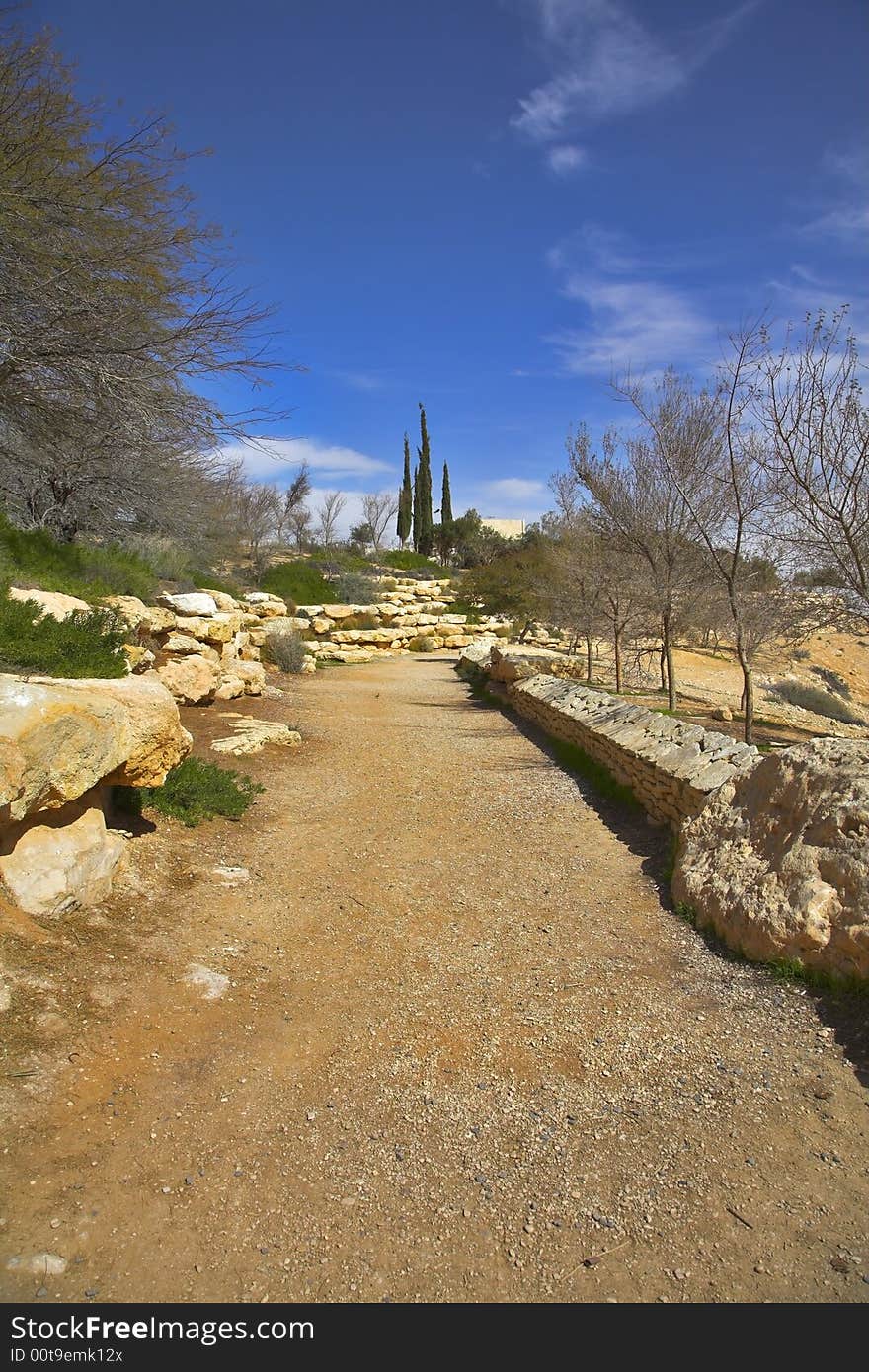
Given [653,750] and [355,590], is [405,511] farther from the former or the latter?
[653,750]

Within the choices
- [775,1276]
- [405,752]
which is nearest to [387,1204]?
[775,1276]

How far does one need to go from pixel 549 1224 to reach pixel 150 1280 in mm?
1260

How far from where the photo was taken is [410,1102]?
320cm

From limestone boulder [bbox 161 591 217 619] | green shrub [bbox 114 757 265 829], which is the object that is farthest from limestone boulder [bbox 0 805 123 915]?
limestone boulder [bbox 161 591 217 619]

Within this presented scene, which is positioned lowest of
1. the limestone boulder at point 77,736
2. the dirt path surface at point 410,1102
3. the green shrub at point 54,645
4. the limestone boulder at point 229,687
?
the dirt path surface at point 410,1102

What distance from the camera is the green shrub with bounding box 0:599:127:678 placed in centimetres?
515

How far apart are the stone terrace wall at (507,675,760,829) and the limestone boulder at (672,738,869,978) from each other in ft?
1.53

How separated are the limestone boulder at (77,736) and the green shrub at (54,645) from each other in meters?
0.79

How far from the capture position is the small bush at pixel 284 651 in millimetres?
17359

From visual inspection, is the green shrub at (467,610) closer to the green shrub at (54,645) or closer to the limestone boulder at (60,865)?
the green shrub at (54,645)

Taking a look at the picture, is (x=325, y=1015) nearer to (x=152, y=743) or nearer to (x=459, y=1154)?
(x=459, y=1154)

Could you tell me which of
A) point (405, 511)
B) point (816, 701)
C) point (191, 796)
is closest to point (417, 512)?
point (405, 511)

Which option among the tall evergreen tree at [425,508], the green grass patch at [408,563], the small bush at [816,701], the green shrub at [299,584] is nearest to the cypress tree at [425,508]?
the tall evergreen tree at [425,508]

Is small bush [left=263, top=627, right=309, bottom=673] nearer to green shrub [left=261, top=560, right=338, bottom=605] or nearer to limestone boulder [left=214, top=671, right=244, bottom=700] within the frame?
limestone boulder [left=214, top=671, right=244, bottom=700]
